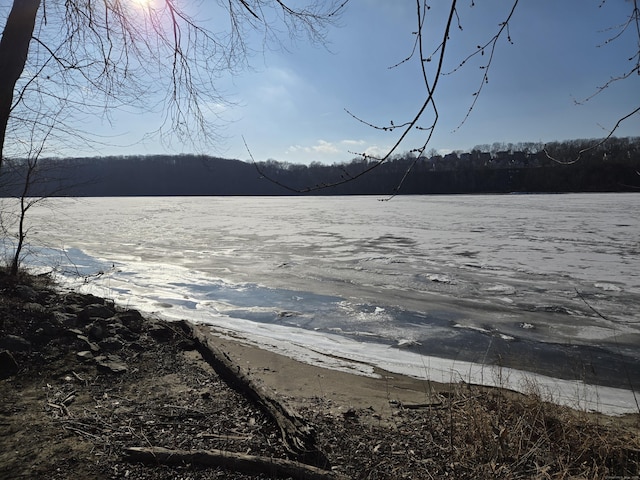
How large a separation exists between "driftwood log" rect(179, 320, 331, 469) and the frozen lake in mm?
1480

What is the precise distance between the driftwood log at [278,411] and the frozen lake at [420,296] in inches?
58.3

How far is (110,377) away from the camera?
14.5 ft

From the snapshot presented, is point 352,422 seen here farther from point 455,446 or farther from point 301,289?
point 301,289

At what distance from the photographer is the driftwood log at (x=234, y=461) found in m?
2.79

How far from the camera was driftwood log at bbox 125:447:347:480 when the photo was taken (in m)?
2.79

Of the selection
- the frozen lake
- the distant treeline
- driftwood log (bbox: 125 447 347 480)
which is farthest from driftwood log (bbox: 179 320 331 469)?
the distant treeline

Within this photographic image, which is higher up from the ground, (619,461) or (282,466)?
(282,466)

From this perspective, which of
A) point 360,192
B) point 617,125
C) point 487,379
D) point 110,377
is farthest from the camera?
point 360,192

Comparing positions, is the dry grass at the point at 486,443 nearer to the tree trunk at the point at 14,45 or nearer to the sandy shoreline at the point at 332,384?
the sandy shoreline at the point at 332,384

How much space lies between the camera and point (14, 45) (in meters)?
2.79

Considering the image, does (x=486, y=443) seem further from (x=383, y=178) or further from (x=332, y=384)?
(x=383, y=178)

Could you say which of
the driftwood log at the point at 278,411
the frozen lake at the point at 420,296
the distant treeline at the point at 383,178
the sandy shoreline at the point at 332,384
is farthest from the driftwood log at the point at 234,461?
the distant treeline at the point at 383,178

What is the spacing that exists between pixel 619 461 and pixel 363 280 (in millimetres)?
7410

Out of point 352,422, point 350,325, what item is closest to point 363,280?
point 350,325
